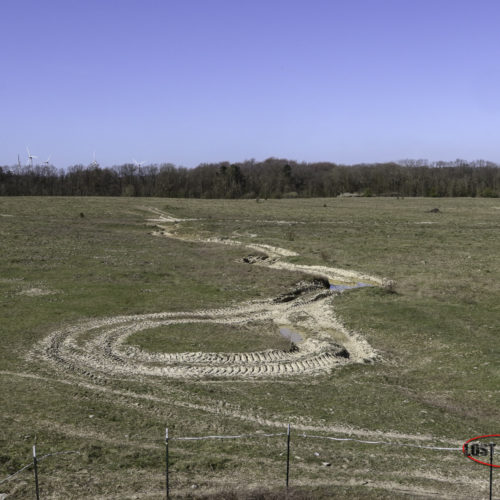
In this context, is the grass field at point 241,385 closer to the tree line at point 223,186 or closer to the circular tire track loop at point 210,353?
the circular tire track loop at point 210,353

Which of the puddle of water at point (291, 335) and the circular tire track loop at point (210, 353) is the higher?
the circular tire track loop at point (210, 353)

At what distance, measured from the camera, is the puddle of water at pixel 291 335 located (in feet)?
102

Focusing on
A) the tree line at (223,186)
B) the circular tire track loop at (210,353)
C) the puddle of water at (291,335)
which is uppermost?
the tree line at (223,186)

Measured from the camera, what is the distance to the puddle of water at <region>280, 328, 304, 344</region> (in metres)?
31.0

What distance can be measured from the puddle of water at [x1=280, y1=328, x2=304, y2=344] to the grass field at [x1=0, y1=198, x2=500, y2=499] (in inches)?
42.2

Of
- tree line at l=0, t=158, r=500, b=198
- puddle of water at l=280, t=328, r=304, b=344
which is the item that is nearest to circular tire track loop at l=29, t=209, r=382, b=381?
puddle of water at l=280, t=328, r=304, b=344

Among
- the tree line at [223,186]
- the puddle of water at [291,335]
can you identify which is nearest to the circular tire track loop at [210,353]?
the puddle of water at [291,335]

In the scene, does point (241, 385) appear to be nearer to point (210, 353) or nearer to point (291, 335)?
point (210, 353)

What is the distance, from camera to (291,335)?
3195 centimetres

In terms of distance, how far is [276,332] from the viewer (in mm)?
31781

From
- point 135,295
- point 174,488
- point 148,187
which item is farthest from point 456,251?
point 148,187

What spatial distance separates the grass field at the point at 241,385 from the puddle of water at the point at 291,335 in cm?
107

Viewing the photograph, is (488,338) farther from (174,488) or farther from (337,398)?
(174,488)

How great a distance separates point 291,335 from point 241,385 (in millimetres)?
9543
